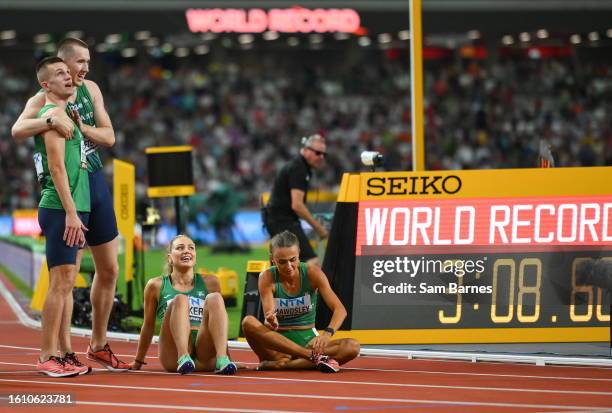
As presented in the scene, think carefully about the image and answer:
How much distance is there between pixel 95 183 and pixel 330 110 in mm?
31924

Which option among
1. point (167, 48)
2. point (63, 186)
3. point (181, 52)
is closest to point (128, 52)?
point (167, 48)

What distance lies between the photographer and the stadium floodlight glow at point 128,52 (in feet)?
138

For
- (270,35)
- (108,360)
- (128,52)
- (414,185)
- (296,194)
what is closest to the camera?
(108,360)

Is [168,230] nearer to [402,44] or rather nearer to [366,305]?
[402,44]

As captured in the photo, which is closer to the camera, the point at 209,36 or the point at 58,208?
the point at 58,208

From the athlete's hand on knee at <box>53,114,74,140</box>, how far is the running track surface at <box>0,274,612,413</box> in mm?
1623

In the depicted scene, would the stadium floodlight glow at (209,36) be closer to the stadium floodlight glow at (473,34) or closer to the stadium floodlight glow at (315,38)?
the stadium floodlight glow at (315,38)

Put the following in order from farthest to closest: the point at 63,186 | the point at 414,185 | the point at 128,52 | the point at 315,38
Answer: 1. the point at 315,38
2. the point at 128,52
3. the point at 414,185
4. the point at 63,186

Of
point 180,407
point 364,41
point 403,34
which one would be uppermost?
point 364,41

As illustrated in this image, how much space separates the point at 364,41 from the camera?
143ft

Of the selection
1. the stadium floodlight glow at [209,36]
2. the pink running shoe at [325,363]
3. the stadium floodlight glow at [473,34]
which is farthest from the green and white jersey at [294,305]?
the stadium floodlight glow at [209,36]

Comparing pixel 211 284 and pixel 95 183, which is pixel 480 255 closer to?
pixel 211 284

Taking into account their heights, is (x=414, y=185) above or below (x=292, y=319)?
above

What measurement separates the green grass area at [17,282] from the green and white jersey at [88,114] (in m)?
8.86
